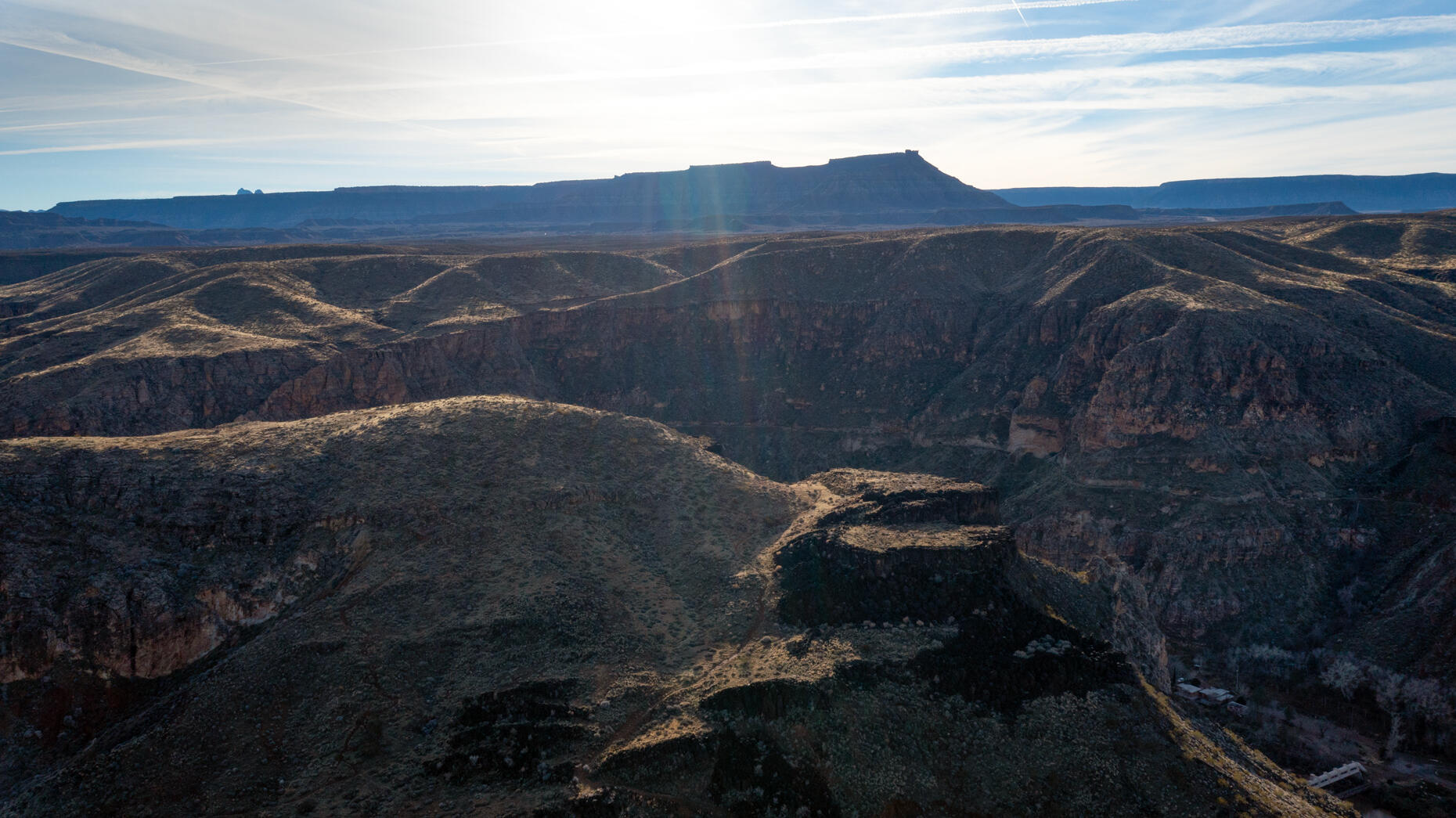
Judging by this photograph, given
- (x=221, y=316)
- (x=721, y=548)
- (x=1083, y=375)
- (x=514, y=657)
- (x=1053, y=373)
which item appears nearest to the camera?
(x=514, y=657)

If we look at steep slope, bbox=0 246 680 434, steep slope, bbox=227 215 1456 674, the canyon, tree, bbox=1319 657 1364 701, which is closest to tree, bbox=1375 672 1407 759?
tree, bbox=1319 657 1364 701

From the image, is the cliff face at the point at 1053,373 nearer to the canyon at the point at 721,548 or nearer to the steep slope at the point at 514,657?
the canyon at the point at 721,548

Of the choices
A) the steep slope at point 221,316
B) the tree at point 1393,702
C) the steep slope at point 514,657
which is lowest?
the tree at point 1393,702

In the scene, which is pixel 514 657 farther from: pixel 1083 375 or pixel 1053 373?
pixel 1053 373

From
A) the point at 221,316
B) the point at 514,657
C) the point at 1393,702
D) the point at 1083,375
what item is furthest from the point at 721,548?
the point at 221,316

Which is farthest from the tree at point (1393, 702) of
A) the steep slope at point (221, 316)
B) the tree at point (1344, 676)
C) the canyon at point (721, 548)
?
the steep slope at point (221, 316)

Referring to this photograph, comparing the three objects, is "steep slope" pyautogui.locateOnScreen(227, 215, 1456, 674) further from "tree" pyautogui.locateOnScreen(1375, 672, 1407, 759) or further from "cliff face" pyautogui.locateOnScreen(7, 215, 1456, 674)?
"tree" pyautogui.locateOnScreen(1375, 672, 1407, 759)

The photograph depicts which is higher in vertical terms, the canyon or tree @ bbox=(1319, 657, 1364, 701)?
the canyon

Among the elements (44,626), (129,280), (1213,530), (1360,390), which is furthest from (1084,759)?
(129,280)
